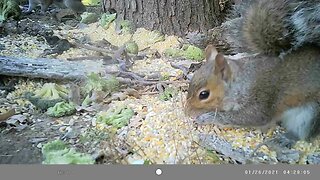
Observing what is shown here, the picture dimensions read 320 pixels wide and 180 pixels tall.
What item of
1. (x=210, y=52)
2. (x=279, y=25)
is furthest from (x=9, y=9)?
(x=279, y=25)

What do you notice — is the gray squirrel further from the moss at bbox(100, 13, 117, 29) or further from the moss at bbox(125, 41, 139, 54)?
the moss at bbox(100, 13, 117, 29)

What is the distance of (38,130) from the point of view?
1229mm

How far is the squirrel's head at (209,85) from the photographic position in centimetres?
125

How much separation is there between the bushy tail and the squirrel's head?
12 cm

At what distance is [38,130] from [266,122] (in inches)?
20.7

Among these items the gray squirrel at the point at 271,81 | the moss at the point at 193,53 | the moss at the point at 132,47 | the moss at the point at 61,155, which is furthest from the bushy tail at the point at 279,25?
the moss at the point at 61,155

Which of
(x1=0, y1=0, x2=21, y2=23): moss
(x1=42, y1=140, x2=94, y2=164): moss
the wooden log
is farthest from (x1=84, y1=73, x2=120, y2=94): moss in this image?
(x1=0, y1=0, x2=21, y2=23): moss

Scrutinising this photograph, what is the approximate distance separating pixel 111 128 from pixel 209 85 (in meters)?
0.24

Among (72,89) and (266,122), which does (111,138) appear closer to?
(72,89)

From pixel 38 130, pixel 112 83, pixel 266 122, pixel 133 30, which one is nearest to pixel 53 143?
pixel 38 130

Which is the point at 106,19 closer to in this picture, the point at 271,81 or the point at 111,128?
the point at 111,128

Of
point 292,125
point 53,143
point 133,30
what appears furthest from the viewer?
point 133,30

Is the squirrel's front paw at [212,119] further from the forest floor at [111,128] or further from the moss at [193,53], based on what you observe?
the moss at [193,53]

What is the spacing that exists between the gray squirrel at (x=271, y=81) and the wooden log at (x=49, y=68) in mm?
249
